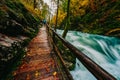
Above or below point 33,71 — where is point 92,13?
above

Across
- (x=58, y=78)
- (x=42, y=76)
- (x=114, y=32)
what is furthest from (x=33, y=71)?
(x=114, y=32)

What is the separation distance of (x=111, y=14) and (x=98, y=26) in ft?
10.8

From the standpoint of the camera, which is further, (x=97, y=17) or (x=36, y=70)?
(x=97, y=17)

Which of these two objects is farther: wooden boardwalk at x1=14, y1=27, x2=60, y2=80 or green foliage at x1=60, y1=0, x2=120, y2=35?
green foliage at x1=60, y1=0, x2=120, y2=35

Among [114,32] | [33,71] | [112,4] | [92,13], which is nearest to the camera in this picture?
[33,71]

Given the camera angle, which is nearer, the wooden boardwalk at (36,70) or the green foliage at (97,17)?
the wooden boardwalk at (36,70)

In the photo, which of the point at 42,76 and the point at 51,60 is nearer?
the point at 42,76

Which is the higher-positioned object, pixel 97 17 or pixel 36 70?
pixel 97 17

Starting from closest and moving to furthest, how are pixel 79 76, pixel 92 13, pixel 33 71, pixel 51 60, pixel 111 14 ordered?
pixel 33 71, pixel 51 60, pixel 79 76, pixel 111 14, pixel 92 13

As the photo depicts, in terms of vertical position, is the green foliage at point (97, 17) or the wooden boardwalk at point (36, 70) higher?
the green foliage at point (97, 17)

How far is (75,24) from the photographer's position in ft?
117

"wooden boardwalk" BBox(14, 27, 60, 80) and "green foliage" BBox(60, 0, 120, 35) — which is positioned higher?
"green foliage" BBox(60, 0, 120, 35)

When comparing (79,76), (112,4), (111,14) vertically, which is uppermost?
(112,4)

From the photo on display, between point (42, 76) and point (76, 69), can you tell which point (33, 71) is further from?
point (76, 69)
